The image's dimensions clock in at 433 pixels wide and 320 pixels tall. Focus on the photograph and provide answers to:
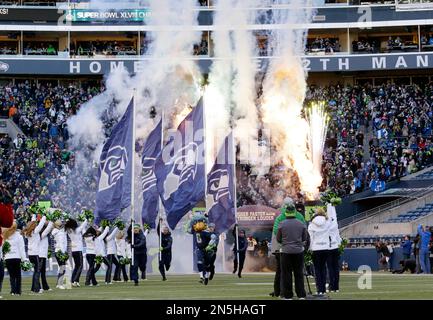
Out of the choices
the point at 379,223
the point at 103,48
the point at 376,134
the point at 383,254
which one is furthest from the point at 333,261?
the point at 103,48

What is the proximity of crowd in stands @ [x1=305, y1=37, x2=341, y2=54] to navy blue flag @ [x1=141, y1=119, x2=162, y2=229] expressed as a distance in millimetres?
31642

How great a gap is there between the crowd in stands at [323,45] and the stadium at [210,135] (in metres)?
0.11

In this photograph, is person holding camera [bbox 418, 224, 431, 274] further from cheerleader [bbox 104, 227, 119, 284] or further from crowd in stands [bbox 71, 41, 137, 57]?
crowd in stands [bbox 71, 41, 137, 57]

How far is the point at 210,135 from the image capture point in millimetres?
55062

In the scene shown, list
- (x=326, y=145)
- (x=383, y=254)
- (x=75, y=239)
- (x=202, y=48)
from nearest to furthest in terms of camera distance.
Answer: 1. (x=75, y=239)
2. (x=383, y=254)
3. (x=326, y=145)
4. (x=202, y=48)

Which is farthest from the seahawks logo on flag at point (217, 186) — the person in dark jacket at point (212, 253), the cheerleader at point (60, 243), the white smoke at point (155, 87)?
the white smoke at point (155, 87)

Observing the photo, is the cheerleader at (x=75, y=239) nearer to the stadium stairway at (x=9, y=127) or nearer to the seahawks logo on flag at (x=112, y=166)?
the seahawks logo on flag at (x=112, y=166)

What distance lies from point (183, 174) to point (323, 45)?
3430 centimetres

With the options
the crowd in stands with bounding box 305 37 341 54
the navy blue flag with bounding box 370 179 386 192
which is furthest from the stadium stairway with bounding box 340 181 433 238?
the crowd in stands with bounding box 305 37 341 54

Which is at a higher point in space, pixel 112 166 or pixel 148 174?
pixel 112 166

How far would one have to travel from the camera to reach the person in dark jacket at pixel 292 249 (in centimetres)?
2255

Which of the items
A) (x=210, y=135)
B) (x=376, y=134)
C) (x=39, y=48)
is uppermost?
(x=39, y=48)

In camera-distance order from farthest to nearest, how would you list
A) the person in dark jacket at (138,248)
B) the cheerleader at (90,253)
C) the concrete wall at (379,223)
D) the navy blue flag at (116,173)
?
the concrete wall at (379,223), the navy blue flag at (116,173), the person in dark jacket at (138,248), the cheerleader at (90,253)
